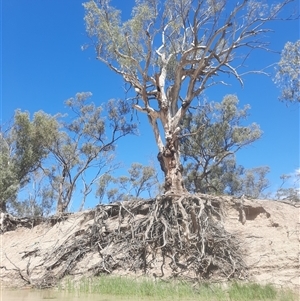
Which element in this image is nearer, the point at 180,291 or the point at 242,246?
the point at 180,291

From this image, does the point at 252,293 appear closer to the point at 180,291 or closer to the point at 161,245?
the point at 180,291

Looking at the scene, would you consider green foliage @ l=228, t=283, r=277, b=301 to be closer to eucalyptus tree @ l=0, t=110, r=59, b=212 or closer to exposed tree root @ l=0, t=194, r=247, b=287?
exposed tree root @ l=0, t=194, r=247, b=287

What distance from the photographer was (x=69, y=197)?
19.3 m

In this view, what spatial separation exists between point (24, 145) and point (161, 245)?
11.7 meters

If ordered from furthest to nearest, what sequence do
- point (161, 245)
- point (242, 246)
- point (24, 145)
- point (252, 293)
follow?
point (24, 145), point (242, 246), point (161, 245), point (252, 293)

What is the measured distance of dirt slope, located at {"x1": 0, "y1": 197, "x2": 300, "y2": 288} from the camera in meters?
8.73

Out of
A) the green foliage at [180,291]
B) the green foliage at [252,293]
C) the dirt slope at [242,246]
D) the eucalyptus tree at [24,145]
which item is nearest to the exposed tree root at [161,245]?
the dirt slope at [242,246]

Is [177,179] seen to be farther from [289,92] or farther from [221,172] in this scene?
[221,172]

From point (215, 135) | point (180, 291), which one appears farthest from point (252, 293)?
point (215, 135)

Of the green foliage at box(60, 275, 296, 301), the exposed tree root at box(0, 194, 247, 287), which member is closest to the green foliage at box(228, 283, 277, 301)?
the green foliage at box(60, 275, 296, 301)

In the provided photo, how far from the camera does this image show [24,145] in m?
18.9

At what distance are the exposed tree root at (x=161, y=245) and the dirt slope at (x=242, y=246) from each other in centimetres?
9

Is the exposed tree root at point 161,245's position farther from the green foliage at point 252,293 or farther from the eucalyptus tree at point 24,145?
the eucalyptus tree at point 24,145

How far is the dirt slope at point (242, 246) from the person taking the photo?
8734 millimetres
